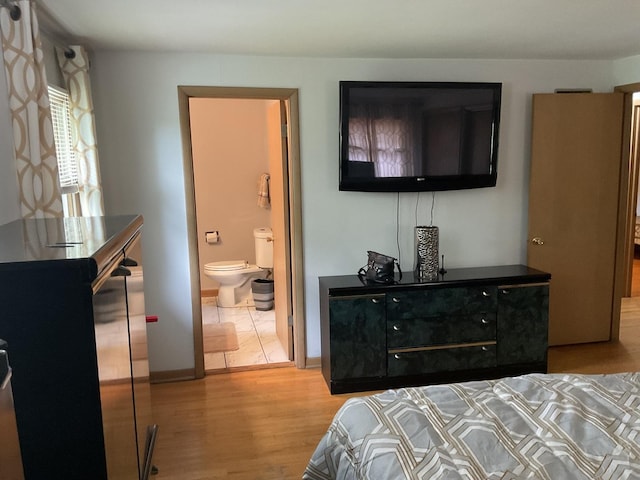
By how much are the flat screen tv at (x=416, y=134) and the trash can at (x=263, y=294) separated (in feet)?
6.87

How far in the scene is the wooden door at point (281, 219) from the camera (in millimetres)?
3912

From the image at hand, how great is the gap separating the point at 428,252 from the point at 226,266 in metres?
2.54

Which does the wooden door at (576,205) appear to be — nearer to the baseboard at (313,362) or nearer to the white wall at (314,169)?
the white wall at (314,169)

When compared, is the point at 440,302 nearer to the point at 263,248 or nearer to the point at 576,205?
the point at 576,205

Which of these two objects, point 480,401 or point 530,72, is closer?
point 480,401

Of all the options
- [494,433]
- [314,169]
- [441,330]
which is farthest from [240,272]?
[494,433]

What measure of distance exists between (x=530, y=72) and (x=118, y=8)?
9.69ft

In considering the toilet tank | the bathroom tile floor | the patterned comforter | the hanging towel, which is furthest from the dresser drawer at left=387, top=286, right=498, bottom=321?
the hanging towel

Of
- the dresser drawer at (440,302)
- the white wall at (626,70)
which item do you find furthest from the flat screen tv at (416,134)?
the white wall at (626,70)

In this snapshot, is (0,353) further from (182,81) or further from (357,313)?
(182,81)

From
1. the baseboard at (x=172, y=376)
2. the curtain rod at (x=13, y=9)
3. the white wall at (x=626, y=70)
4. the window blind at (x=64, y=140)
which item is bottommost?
the baseboard at (x=172, y=376)

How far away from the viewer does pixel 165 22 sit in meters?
2.73

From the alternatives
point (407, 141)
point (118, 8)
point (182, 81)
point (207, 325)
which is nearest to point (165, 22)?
point (118, 8)

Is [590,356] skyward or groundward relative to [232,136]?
groundward
